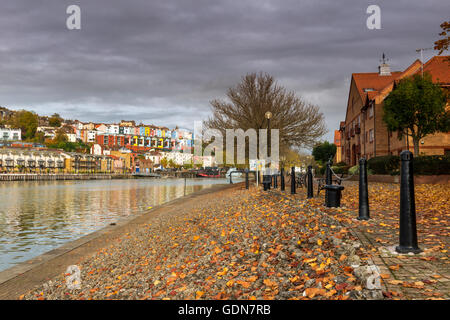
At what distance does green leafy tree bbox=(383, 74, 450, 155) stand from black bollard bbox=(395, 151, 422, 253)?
790 inches

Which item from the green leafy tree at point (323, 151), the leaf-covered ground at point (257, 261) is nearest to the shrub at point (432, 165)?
the leaf-covered ground at point (257, 261)

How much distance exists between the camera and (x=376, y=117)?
36.8 m

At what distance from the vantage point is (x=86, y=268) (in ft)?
27.2

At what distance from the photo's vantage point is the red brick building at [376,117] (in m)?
28.1

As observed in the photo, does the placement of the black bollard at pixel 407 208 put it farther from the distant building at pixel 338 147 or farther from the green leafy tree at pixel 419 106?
the distant building at pixel 338 147

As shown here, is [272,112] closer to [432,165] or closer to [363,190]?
[432,165]

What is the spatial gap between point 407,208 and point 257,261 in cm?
262

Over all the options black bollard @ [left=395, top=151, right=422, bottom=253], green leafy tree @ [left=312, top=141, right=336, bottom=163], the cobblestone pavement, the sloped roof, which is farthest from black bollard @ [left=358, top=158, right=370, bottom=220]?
green leafy tree @ [left=312, top=141, right=336, bottom=163]

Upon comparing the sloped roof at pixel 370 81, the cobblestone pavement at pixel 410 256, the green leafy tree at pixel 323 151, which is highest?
the sloped roof at pixel 370 81

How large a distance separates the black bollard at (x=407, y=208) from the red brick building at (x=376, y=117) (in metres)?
24.5

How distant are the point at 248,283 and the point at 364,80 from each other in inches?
1836

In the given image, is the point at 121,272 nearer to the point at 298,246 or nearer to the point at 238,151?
the point at 298,246

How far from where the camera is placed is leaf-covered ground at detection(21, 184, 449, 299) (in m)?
4.40
